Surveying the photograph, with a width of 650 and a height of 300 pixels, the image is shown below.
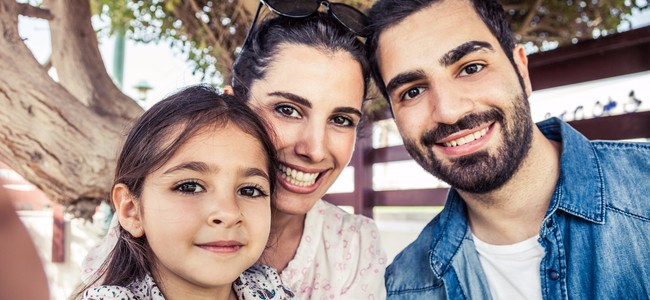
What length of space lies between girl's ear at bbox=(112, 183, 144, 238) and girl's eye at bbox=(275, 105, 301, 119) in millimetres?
578

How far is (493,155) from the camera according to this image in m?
1.89

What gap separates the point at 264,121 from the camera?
180 centimetres

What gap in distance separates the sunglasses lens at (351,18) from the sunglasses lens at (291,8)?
0.09 meters

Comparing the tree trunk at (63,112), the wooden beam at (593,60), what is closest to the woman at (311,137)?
the tree trunk at (63,112)

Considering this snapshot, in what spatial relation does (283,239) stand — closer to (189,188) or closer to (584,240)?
(189,188)

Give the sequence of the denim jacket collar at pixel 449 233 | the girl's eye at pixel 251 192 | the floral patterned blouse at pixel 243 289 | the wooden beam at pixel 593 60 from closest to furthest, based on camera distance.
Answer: the floral patterned blouse at pixel 243 289 < the girl's eye at pixel 251 192 < the denim jacket collar at pixel 449 233 < the wooden beam at pixel 593 60

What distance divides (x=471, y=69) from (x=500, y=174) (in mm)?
400

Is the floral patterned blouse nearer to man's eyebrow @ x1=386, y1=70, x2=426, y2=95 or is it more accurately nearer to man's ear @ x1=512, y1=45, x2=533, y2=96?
man's eyebrow @ x1=386, y1=70, x2=426, y2=95

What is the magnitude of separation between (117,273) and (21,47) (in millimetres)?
1474

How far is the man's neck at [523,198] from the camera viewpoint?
6.37 feet

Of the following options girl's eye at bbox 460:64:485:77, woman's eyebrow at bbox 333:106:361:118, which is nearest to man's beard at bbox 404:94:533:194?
girl's eye at bbox 460:64:485:77

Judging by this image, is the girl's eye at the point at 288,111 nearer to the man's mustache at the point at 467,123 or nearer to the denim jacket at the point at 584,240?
the man's mustache at the point at 467,123

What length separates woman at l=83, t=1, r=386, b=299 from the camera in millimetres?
1829

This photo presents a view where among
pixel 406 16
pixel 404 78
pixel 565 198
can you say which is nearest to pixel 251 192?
pixel 404 78
